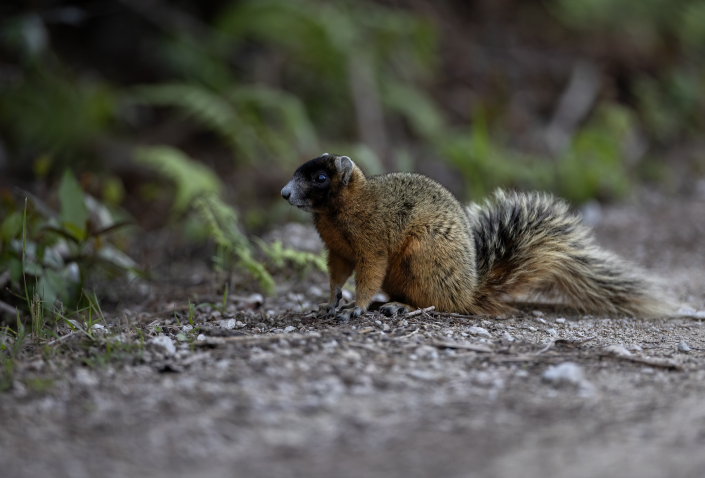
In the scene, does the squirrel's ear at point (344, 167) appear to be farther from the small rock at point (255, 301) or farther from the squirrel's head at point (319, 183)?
the small rock at point (255, 301)

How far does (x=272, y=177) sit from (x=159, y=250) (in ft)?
7.67

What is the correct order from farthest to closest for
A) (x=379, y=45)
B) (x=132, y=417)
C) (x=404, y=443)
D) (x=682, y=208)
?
(x=379, y=45) → (x=682, y=208) → (x=132, y=417) → (x=404, y=443)

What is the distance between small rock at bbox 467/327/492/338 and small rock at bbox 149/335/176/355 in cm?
166

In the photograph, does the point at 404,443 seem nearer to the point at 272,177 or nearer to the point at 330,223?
the point at 330,223

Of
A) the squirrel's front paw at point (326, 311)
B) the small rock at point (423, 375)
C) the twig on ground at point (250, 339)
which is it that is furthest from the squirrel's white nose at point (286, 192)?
the small rock at point (423, 375)

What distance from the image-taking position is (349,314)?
398cm

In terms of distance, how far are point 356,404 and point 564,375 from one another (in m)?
0.97

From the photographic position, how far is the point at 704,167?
10.8 m

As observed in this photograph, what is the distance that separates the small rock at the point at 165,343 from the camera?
317 centimetres

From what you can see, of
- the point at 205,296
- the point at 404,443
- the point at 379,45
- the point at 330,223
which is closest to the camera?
the point at 404,443

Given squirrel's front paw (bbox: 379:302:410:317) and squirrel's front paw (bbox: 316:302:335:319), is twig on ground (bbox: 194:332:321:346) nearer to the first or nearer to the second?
squirrel's front paw (bbox: 316:302:335:319)

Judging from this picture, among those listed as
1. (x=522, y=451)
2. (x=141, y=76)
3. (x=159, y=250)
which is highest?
(x=141, y=76)

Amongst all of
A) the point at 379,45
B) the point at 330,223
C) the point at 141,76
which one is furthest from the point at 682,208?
the point at 141,76

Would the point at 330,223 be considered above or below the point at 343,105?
below
